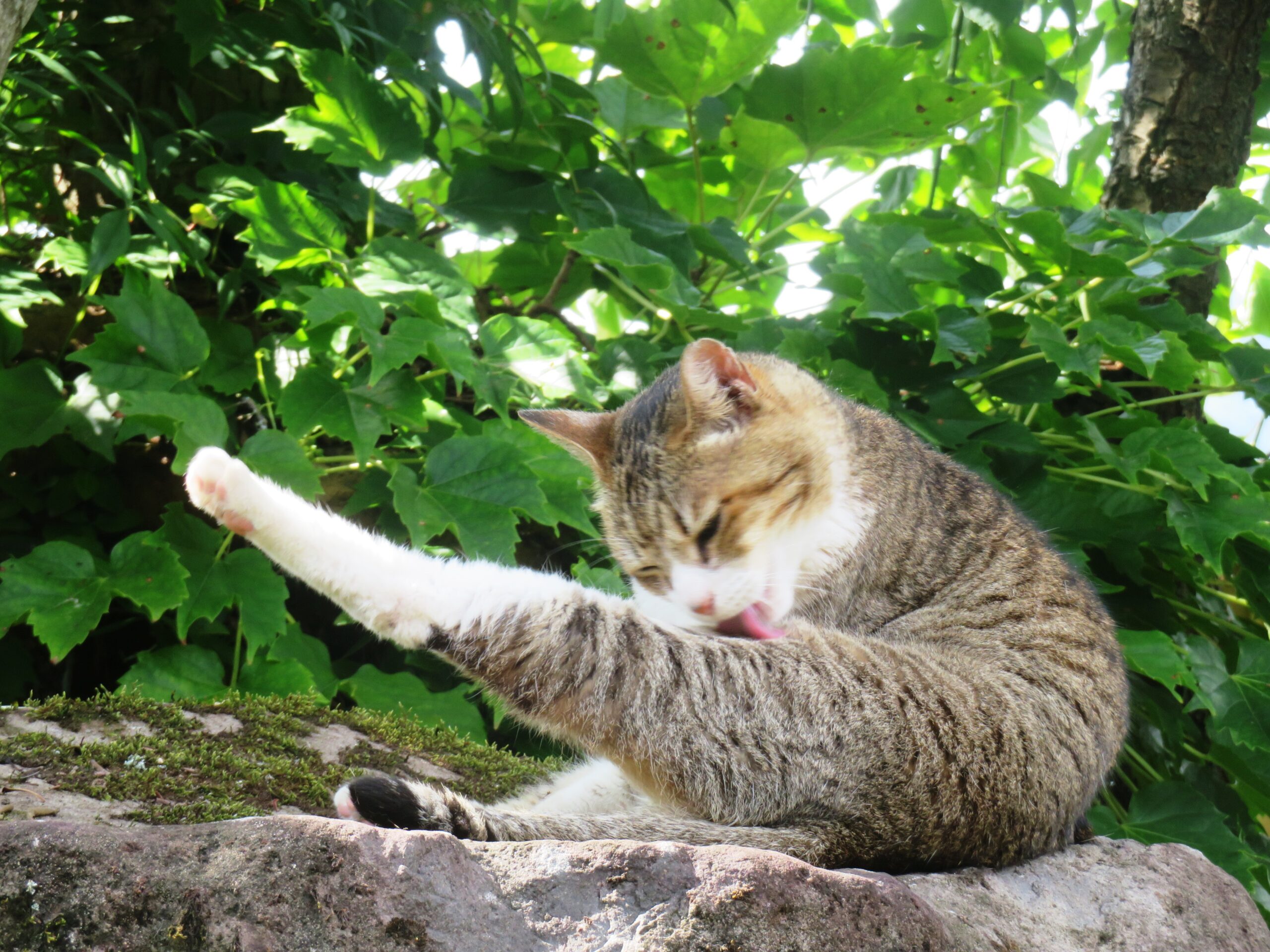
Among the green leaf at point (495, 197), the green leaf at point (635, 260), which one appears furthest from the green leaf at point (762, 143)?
the green leaf at point (635, 260)

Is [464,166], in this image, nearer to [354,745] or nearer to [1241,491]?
[354,745]

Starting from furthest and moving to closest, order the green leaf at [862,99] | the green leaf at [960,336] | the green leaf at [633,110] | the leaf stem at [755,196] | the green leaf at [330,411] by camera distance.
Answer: the leaf stem at [755,196] → the green leaf at [633,110] → the green leaf at [862,99] → the green leaf at [960,336] → the green leaf at [330,411]

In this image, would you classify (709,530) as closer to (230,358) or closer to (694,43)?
(230,358)

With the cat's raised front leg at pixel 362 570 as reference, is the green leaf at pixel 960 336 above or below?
above

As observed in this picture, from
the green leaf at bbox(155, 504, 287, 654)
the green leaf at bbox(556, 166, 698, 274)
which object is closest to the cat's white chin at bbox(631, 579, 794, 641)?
the green leaf at bbox(155, 504, 287, 654)

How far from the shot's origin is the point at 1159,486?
3318 millimetres

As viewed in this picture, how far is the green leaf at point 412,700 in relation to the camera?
286cm

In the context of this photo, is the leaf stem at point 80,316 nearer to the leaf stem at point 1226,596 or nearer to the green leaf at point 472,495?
the green leaf at point 472,495

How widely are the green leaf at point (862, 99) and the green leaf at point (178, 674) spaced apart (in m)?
2.72

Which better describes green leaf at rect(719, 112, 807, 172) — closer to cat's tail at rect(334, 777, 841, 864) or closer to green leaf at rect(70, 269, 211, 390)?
green leaf at rect(70, 269, 211, 390)

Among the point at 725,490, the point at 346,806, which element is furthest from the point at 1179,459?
the point at 346,806

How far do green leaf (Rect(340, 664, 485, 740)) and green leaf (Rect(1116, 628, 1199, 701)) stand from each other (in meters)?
1.89

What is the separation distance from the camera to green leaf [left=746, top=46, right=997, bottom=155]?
349 centimetres

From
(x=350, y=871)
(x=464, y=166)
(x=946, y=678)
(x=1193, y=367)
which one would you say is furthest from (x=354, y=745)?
(x=1193, y=367)
